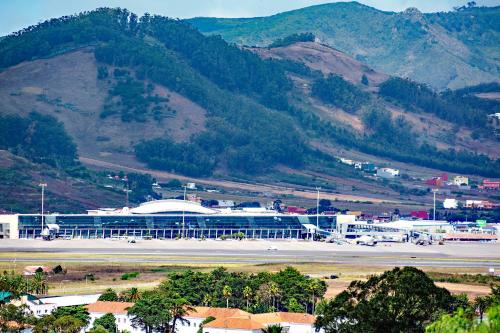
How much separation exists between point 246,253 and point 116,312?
69.9 m

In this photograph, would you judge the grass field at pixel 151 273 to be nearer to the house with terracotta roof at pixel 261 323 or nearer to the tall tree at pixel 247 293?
the tall tree at pixel 247 293

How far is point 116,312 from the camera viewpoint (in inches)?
3819

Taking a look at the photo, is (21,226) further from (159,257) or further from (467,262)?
(467,262)

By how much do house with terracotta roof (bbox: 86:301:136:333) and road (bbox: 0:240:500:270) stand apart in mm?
48272

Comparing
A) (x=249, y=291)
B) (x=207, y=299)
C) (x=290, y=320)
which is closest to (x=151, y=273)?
(x=207, y=299)

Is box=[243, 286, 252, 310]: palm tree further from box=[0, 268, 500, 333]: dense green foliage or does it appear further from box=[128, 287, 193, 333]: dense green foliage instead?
box=[128, 287, 193, 333]: dense green foliage

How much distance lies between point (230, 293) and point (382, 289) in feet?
90.3

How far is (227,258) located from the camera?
155875 mm

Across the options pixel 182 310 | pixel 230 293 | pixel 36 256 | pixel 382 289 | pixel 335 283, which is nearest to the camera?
pixel 382 289

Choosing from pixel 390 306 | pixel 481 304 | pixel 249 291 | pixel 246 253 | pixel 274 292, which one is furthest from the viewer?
pixel 246 253

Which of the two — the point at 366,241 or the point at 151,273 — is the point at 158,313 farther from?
the point at 366,241

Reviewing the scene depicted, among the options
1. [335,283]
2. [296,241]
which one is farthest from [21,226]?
[335,283]

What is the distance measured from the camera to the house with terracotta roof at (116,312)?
9444 centimetres

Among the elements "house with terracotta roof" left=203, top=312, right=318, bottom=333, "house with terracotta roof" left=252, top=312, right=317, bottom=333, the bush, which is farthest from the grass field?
"house with terracotta roof" left=203, top=312, right=318, bottom=333
